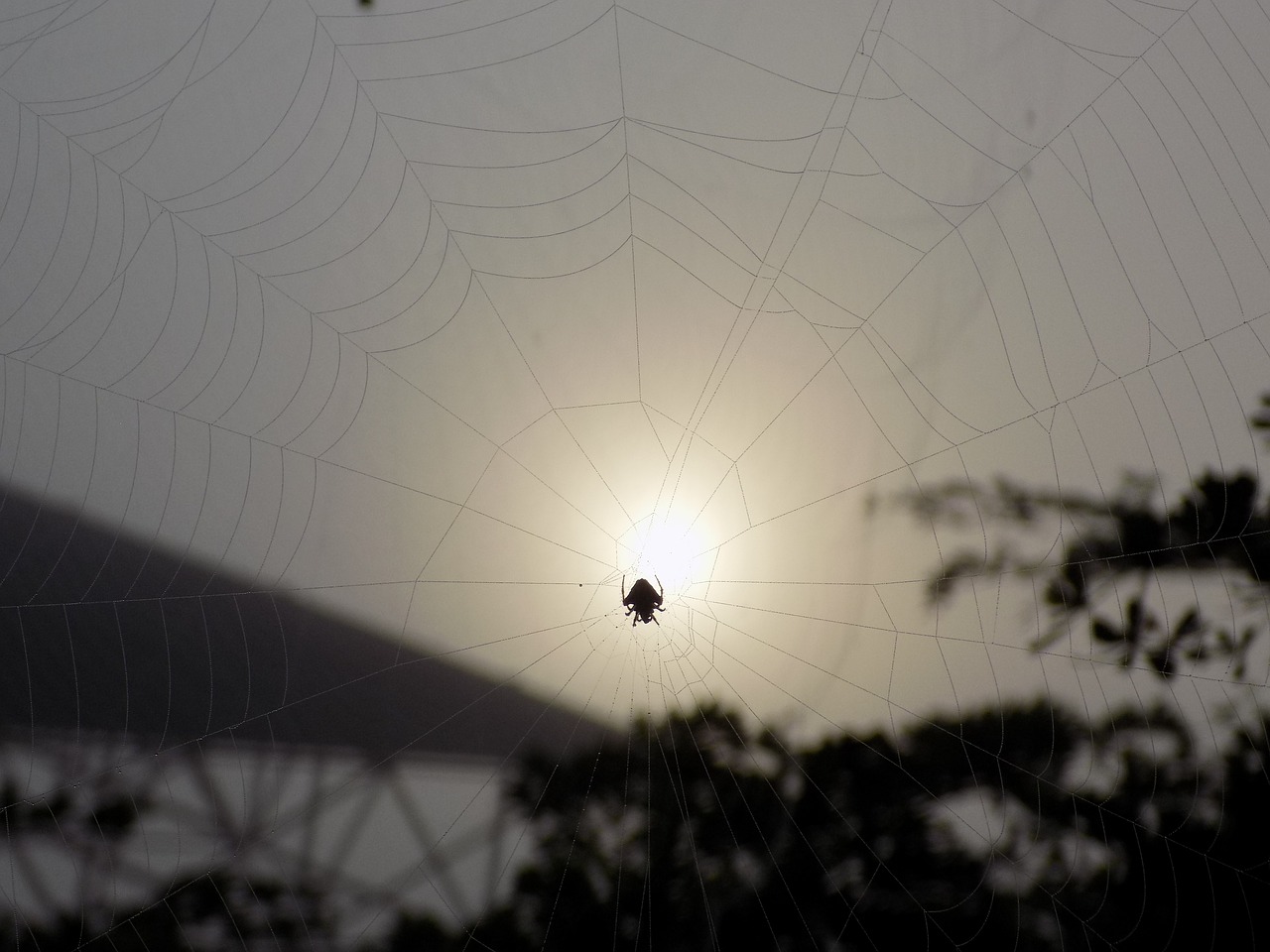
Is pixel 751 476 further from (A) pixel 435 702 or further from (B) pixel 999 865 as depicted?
(B) pixel 999 865

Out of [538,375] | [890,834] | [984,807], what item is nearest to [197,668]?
[538,375]

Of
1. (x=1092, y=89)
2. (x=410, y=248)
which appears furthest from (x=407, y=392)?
(x=1092, y=89)

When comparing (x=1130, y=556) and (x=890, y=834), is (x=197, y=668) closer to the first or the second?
(x=890, y=834)

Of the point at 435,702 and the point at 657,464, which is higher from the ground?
the point at 657,464

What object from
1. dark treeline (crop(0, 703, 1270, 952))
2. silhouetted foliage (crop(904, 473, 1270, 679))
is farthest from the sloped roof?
silhouetted foliage (crop(904, 473, 1270, 679))

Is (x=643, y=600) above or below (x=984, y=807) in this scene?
above
